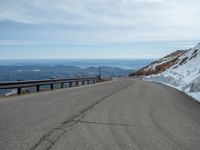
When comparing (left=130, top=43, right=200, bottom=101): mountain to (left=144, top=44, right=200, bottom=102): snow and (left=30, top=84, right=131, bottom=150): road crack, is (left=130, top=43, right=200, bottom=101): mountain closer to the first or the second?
(left=144, top=44, right=200, bottom=102): snow

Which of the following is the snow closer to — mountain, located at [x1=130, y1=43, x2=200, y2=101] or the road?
mountain, located at [x1=130, y1=43, x2=200, y2=101]

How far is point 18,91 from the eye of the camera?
2022 centimetres

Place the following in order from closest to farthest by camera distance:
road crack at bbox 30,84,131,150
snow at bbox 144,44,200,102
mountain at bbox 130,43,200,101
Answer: road crack at bbox 30,84,131,150, snow at bbox 144,44,200,102, mountain at bbox 130,43,200,101

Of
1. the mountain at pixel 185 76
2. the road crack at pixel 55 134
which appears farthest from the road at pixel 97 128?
the mountain at pixel 185 76

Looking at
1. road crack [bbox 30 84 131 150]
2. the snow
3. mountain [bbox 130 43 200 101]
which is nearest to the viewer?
road crack [bbox 30 84 131 150]

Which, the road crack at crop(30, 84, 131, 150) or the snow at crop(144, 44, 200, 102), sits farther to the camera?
the snow at crop(144, 44, 200, 102)

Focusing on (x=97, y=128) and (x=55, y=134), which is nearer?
(x=55, y=134)

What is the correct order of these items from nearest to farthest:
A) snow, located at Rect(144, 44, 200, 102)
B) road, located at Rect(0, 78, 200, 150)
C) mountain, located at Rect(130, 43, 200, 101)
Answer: road, located at Rect(0, 78, 200, 150), snow, located at Rect(144, 44, 200, 102), mountain, located at Rect(130, 43, 200, 101)

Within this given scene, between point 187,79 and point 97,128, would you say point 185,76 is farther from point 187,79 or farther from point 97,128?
point 97,128

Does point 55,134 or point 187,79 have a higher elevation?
point 55,134

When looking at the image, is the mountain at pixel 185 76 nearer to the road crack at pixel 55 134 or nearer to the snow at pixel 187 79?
the snow at pixel 187 79

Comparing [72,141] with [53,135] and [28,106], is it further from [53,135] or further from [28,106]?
[28,106]

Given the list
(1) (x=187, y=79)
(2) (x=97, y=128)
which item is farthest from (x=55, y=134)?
(1) (x=187, y=79)

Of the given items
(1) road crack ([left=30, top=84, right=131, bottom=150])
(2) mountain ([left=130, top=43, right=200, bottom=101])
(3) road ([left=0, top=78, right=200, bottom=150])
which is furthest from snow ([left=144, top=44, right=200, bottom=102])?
(1) road crack ([left=30, top=84, right=131, bottom=150])
